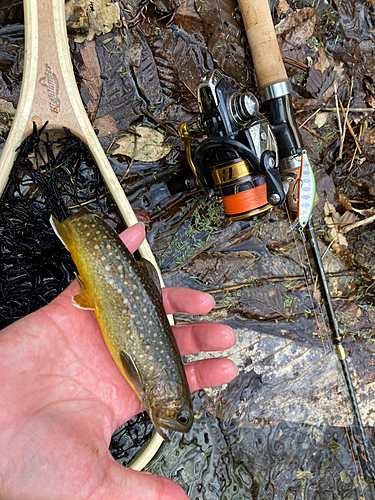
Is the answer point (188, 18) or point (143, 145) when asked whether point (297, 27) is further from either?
point (143, 145)

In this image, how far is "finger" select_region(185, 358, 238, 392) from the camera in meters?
2.69

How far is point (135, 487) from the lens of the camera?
2.05 meters

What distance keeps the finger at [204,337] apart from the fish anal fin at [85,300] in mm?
839

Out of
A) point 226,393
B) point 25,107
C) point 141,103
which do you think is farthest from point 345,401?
point 25,107

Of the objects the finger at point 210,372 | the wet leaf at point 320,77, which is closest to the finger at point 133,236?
the finger at point 210,372

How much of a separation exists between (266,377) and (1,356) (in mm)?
2582

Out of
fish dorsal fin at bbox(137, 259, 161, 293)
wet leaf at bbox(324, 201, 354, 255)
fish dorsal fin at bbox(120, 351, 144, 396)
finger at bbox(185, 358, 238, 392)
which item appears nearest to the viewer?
fish dorsal fin at bbox(120, 351, 144, 396)

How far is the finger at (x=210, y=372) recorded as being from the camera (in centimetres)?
269

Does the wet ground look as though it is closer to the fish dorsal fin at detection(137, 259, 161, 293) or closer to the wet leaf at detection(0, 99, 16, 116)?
the wet leaf at detection(0, 99, 16, 116)

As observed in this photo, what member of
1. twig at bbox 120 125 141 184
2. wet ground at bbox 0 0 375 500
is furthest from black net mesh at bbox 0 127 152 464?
twig at bbox 120 125 141 184

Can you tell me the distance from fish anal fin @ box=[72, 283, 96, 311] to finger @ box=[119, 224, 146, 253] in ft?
1.73

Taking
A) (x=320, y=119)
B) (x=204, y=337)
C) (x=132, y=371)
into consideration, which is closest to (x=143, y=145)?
(x=204, y=337)

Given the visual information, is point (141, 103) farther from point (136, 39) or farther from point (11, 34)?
point (11, 34)

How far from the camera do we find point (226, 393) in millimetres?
3504
